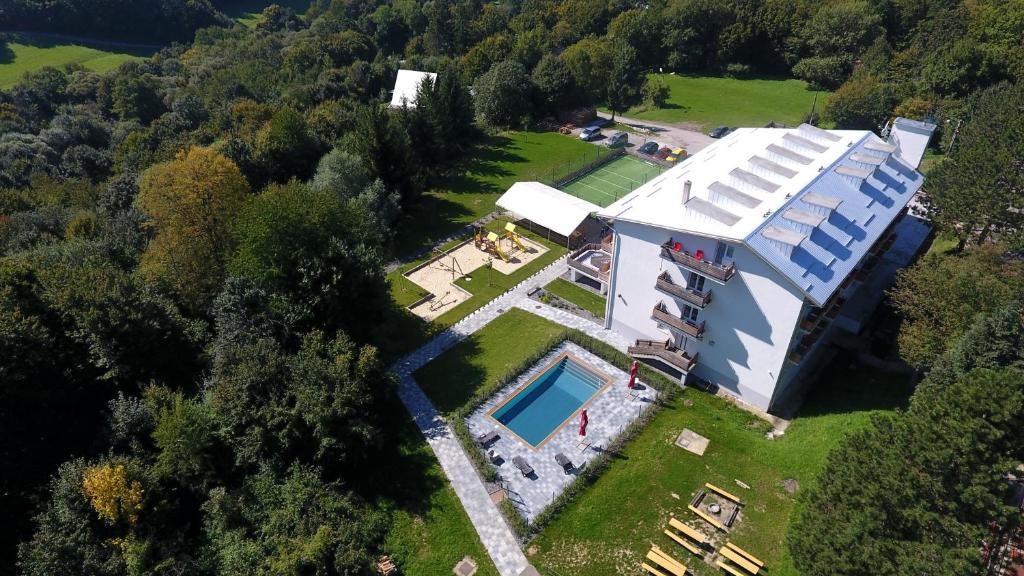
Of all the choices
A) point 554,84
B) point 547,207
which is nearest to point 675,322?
point 547,207

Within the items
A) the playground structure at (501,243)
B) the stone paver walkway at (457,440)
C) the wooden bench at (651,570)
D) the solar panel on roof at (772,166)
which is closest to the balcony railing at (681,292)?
the solar panel on roof at (772,166)

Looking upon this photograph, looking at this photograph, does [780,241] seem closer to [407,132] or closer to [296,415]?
[296,415]

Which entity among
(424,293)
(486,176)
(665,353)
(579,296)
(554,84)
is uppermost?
(554,84)

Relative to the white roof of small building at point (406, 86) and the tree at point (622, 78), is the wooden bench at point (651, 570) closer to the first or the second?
the white roof of small building at point (406, 86)

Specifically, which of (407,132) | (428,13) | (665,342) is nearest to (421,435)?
(665,342)

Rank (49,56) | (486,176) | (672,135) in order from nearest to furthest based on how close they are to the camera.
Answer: (486,176) → (672,135) → (49,56)

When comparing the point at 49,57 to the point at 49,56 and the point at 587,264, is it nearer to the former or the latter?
the point at 49,56
